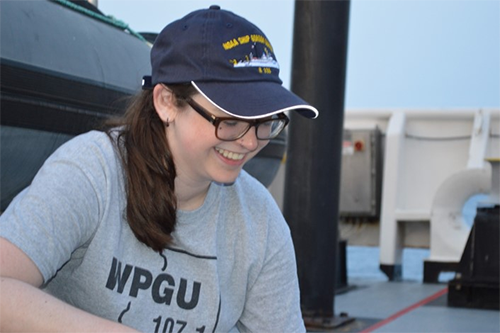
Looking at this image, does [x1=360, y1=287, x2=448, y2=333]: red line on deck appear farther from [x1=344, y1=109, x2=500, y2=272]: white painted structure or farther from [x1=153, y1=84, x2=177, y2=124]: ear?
[x1=153, y1=84, x2=177, y2=124]: ear

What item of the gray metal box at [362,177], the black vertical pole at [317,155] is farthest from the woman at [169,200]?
the gray metal box at [362,177]

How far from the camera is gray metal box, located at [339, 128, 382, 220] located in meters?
7.09

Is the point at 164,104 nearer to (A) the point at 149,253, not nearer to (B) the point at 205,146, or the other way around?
(B) the point at 205,146

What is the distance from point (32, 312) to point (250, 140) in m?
0.50

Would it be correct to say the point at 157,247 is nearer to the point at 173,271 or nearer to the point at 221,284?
the point at 173,271

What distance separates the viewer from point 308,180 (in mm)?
4070

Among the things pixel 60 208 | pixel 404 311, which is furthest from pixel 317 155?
pixel 60 208

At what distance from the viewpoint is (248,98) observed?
1428mm

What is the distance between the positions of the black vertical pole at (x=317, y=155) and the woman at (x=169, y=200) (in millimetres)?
2358

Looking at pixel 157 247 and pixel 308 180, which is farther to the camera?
pixel 308 180

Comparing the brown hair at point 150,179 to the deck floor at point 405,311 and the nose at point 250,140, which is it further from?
the deck floor at point 405,311

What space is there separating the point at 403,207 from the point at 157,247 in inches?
219

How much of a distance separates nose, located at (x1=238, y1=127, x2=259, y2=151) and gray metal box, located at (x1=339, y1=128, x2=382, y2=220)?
5.67 m

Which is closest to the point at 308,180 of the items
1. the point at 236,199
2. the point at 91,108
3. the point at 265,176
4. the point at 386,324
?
the point at 265,176
